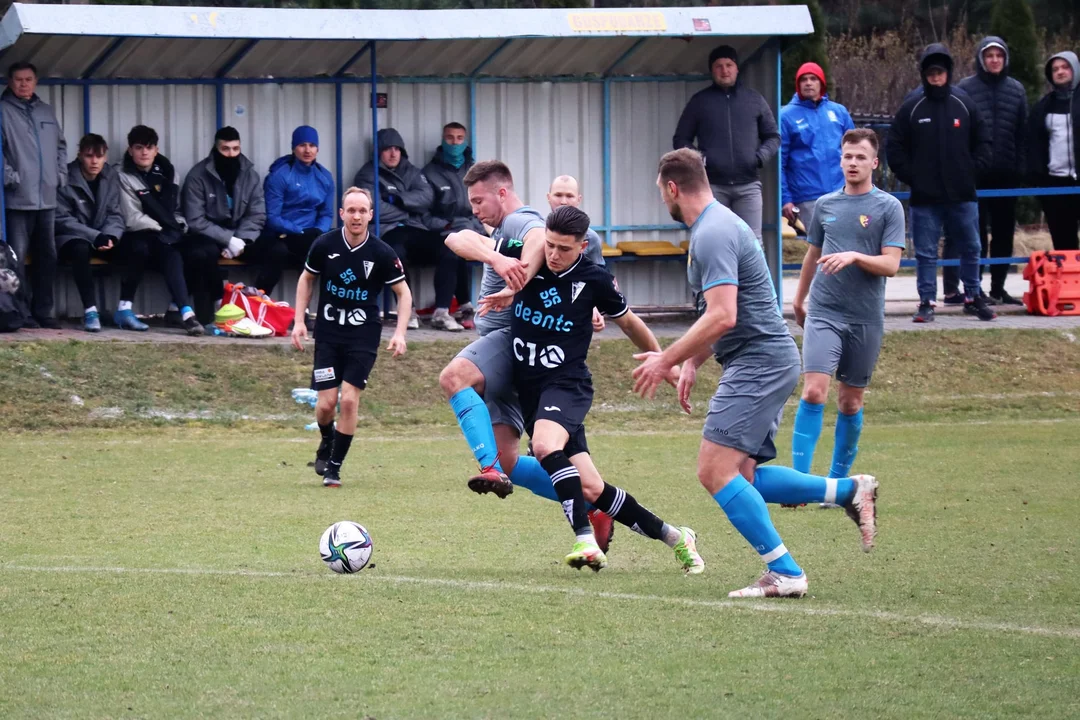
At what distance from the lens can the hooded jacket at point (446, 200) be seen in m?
16.4

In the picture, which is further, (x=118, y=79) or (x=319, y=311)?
(x=118, y=79)

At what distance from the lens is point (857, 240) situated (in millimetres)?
8945

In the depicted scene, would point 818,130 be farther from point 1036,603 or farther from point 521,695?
point 521,695

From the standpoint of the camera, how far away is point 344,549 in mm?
6695

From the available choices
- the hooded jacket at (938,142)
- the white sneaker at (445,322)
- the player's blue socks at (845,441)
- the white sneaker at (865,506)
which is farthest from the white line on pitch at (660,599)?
the hooded jacket at (938,142)

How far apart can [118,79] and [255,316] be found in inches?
121

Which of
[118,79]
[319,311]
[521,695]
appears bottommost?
[521,695]

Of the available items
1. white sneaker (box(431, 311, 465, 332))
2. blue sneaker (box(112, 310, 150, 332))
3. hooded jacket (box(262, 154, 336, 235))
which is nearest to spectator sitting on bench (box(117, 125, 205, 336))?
blue sneaker (box(112, 310, 150, 332))

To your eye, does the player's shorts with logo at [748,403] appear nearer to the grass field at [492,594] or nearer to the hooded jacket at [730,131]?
the grass field at [492,594]

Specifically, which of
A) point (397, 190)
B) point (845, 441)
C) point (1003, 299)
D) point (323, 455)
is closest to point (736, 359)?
point (845, 441)

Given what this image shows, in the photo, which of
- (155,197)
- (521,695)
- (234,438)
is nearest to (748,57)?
(155,197)

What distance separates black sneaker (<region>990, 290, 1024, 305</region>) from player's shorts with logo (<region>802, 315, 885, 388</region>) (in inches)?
398

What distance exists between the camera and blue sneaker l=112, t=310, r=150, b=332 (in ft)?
50.4

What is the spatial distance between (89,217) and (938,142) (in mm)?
8709
